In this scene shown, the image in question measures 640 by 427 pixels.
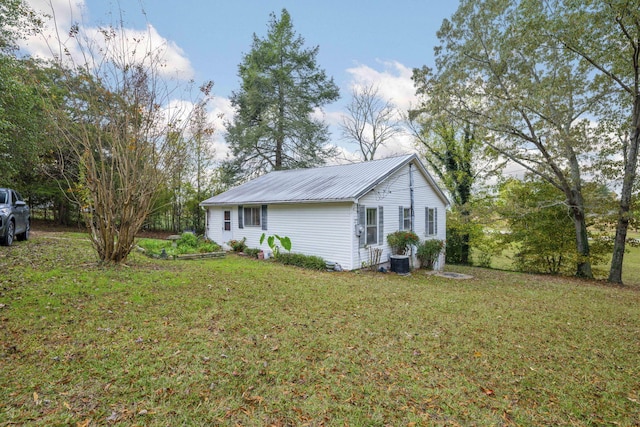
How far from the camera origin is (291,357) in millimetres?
3877

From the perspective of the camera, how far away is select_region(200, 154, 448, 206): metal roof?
10.9 meters

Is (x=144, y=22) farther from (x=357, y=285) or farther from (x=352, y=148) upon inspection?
(x=352, y=148)

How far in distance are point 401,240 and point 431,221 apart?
368 centimetres

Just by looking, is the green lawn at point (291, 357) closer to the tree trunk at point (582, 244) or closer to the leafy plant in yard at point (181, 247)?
the leafy plant in yard at point (181, 247)

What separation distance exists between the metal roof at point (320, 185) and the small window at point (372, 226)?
1.09 metres

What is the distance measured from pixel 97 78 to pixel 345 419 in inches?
344

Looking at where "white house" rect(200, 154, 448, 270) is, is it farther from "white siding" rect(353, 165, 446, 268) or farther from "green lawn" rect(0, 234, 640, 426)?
"green lawn" rect(0, 234, 640, 426)

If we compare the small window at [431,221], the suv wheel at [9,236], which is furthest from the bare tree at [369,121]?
the suv wheel at [9,236]

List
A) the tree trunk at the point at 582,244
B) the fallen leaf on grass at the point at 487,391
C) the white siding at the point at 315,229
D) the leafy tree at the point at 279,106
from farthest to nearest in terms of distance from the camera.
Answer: the leafy tree at the point at 279,106 → the tree trunk at the point at 582,244 → the white siding at the point at 315,229 → the fallen leaf on grass at the point at 487,391

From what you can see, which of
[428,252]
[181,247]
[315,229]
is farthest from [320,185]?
[181,247]

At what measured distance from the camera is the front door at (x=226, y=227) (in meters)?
14.9

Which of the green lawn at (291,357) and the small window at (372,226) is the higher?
the small window at (372,226)

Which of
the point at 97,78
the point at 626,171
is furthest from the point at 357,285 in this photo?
the point at 626,171

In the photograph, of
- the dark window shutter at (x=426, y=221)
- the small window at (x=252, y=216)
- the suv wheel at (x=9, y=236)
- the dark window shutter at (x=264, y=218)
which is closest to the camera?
the suv wheel at (x=9, y=236)
